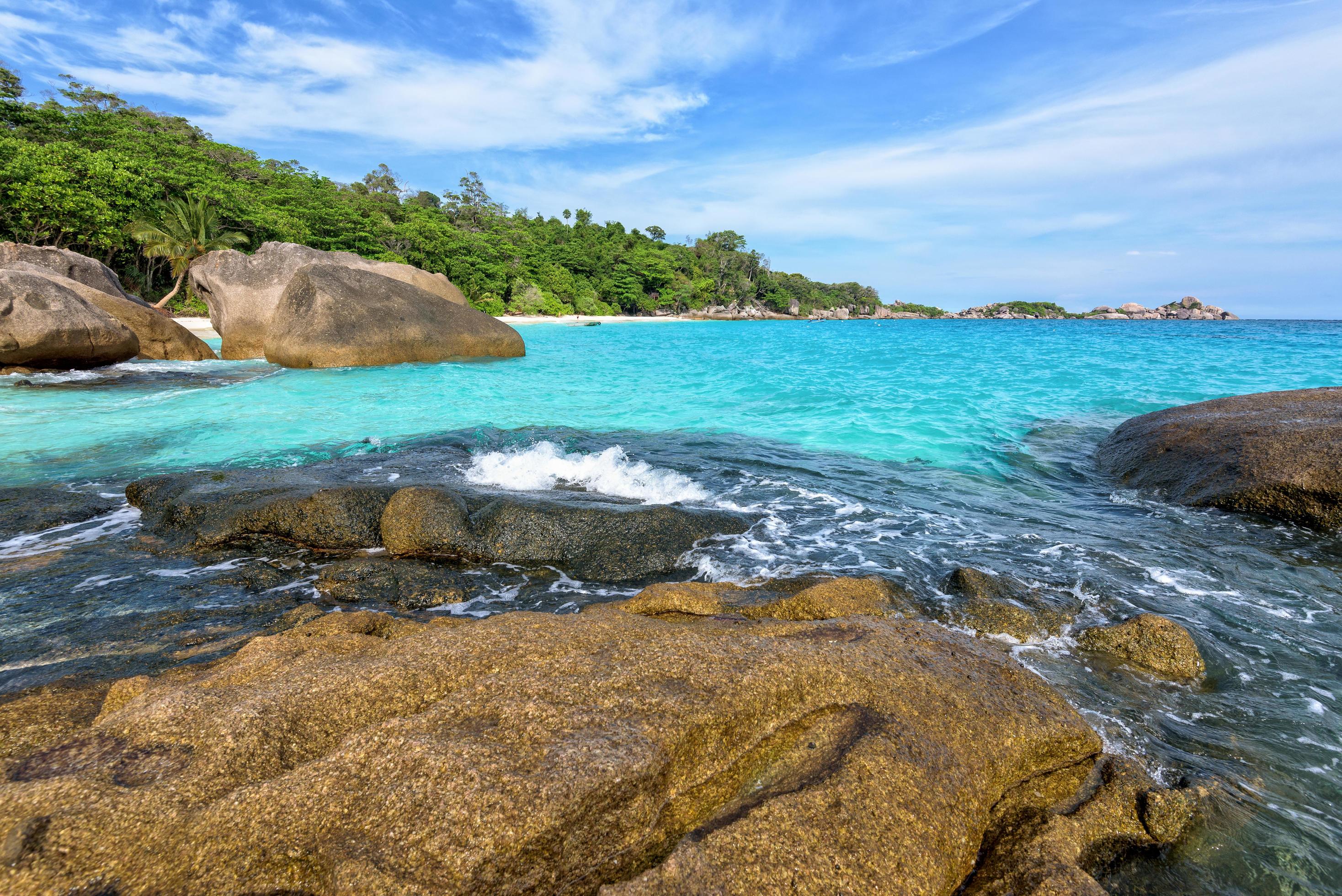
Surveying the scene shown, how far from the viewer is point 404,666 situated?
94.6 inches

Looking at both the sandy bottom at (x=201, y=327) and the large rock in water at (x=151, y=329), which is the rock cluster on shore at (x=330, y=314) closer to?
the large rock in water at (x=151, y=329)

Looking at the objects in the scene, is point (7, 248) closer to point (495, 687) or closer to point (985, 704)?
point (495, 687)

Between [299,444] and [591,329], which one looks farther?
[591,329]

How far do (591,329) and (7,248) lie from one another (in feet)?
126

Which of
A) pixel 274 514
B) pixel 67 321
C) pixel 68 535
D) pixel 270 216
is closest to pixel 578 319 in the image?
pixel 270 216

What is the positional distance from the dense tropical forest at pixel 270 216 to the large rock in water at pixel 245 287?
11.8 meters

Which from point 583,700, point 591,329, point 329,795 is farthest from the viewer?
point 591,329

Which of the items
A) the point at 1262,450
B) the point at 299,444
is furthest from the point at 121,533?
the point at 1262,450

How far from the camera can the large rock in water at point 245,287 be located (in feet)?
61.6

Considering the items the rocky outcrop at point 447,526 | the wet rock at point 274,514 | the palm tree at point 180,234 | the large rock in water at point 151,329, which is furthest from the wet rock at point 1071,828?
the palm tree at point 180,234

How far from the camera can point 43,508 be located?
18.5 ft

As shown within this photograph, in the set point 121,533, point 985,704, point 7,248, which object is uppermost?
point 7,248

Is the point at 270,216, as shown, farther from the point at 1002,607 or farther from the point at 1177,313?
the point at 1177,313

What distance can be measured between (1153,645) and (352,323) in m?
18.4
